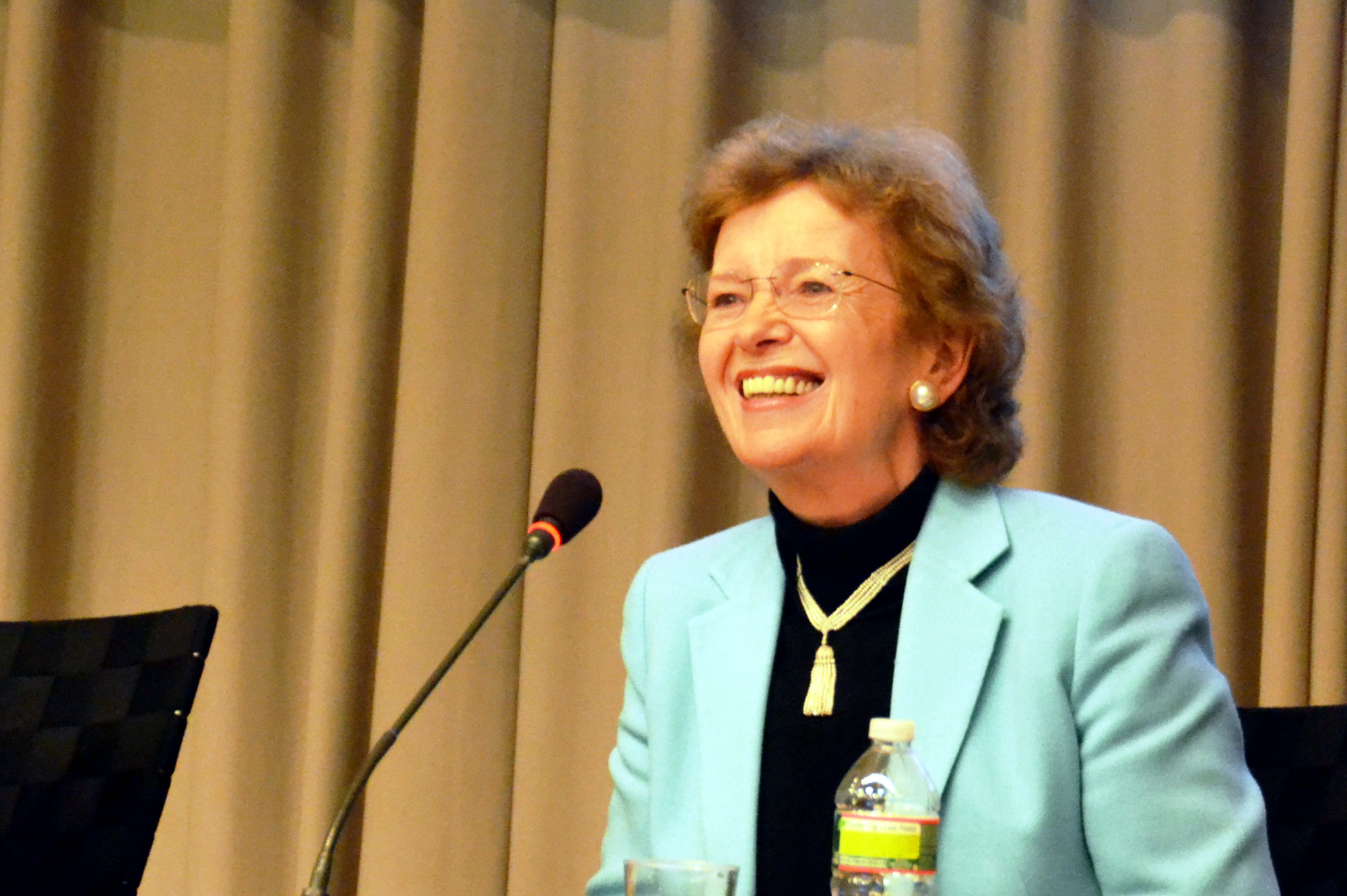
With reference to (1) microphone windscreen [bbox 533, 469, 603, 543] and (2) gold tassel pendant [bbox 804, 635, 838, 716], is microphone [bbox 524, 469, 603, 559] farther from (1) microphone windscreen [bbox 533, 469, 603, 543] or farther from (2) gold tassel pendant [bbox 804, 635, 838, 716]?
(2) gold tassel pendant [bbox 804, 635, 838, 716]

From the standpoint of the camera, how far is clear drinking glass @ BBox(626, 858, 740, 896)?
4.10 feet

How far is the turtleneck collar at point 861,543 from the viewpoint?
6.79ft

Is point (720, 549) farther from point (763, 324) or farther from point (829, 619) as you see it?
point (763, 324)

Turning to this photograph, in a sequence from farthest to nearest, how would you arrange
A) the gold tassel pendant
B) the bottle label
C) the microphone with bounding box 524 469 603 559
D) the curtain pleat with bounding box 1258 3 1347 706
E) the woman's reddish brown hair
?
→ the curtain pleat with bounding box 1258 3 1347 706, the woman's reddish brown hair, the gold tassel pendant, the microphone with bounding box 524 469 603 559, the bottle label

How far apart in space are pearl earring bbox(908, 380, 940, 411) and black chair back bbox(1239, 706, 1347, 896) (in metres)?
A: 0.61

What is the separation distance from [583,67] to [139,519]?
5.03ft

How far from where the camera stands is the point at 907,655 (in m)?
1.90

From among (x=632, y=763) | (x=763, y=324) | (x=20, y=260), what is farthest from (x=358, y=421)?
(x=763, y=324)

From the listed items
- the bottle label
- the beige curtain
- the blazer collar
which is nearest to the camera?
the bottle label

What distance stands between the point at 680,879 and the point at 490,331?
214 centimetres

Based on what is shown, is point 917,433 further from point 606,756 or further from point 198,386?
point 198,386

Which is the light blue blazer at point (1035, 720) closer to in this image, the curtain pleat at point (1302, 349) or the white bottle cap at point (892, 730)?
the white bottle cap at point (892, 730)

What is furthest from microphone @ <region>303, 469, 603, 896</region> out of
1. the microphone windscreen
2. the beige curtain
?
the beige curtain

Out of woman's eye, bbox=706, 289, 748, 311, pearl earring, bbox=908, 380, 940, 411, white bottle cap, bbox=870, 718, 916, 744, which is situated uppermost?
woman's eye, bbox=706, 289, 748, 311
